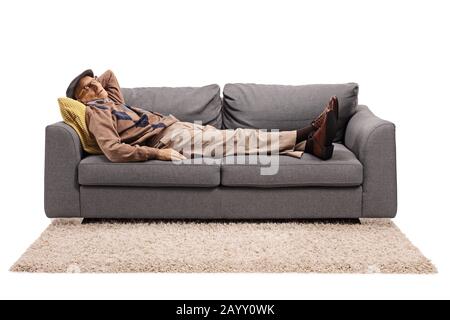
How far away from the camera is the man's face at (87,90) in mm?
5242

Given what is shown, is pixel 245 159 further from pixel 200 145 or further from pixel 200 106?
pixel 200 106

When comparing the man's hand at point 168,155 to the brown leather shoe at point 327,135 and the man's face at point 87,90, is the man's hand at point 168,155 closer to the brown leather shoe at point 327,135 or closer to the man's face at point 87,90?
the man's face at point 87,90

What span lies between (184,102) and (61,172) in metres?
1.22

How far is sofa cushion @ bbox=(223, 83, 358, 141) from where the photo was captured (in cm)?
552

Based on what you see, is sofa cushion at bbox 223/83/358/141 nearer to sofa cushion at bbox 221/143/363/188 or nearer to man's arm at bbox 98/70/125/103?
sofa cushion at bbox 221/143/363/188

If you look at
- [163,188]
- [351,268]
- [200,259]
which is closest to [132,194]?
[163,188]

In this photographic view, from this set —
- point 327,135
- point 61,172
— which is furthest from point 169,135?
point 327,135

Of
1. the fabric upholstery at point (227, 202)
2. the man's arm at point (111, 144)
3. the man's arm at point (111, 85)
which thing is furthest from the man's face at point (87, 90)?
the fabric upholstery at point (227, 202)

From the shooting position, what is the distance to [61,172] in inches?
191

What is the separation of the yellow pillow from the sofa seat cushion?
238 millimetres

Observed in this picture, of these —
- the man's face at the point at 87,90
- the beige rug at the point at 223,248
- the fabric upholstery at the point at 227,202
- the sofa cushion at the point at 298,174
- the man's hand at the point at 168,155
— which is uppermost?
the man's face at the point at 87,90

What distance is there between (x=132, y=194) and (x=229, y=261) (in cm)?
108

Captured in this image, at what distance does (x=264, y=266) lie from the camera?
4031mm

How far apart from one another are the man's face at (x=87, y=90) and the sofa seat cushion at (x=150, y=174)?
26.1 inches
